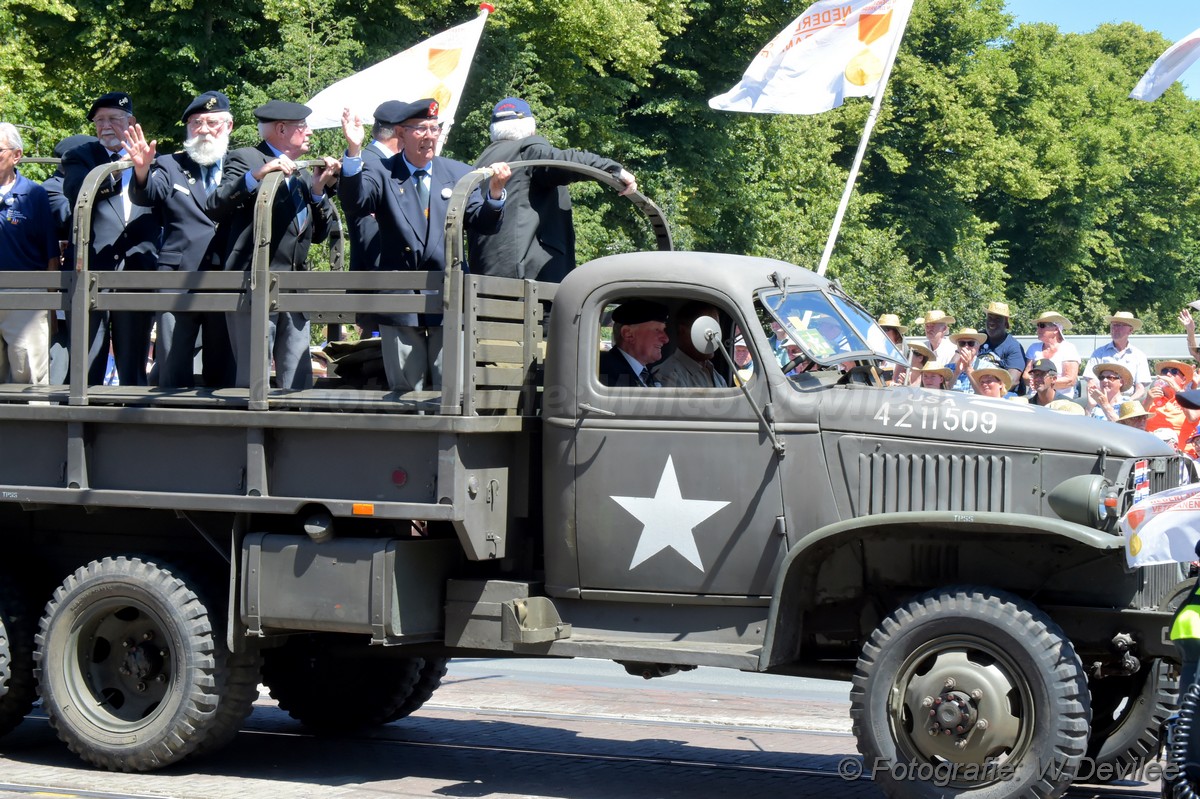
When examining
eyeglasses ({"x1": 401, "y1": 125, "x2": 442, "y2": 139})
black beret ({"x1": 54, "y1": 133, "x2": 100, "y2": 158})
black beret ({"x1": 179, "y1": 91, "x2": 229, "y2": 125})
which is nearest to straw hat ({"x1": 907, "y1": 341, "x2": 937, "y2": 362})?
eyeglasses ({"x1": 401, "y1": 125, "x2": 442, "y2": 139})

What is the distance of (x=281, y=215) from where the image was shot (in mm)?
8453

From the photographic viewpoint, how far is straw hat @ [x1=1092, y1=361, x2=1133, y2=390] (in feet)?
38.9

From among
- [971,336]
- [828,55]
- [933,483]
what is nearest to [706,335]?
[933,483]

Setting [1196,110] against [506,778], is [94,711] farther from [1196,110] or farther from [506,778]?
[1196,110]

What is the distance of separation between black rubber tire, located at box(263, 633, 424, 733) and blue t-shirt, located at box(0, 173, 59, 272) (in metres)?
2.72

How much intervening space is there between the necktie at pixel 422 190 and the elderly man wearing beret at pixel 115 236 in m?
1.60

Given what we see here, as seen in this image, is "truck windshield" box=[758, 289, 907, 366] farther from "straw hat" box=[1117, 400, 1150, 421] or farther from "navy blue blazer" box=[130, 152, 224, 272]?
"navy blue blazer" box=[130, 152, 224, 272]

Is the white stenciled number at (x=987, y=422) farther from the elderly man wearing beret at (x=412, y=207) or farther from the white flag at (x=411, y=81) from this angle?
the white flag at (x=411, y=81)

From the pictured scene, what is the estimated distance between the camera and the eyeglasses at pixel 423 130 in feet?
26.7

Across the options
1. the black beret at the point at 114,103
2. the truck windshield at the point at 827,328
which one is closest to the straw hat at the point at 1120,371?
the truck windshield at the point at 827,328

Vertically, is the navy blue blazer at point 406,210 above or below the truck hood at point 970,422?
above

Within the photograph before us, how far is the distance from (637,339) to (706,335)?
0.81 metres

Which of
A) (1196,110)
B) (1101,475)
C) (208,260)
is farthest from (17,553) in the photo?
(1196,110)

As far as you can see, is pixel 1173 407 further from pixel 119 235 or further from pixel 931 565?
pixel 119 235
